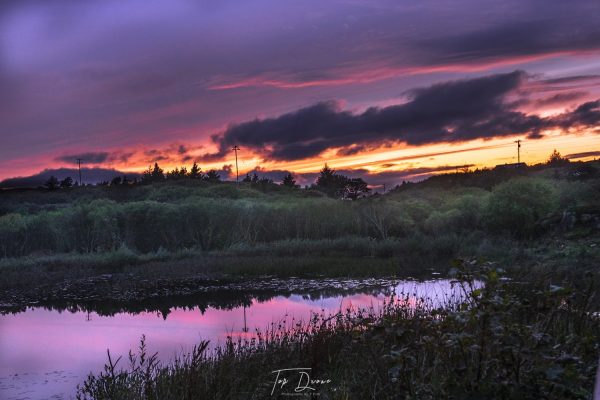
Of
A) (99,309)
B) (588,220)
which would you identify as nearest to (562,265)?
(588,220)

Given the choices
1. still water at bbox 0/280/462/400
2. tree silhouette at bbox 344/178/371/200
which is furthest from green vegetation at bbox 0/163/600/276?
tree silhouette at bbox 344/178/371/200

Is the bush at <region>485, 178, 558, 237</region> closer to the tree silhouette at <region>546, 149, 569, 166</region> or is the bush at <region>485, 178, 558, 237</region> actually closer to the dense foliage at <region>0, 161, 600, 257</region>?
the dense foliage at <region>0, 161, 600, 257</region>

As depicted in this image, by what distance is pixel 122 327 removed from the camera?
615 inches

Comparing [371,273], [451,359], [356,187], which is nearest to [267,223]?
[371,273]

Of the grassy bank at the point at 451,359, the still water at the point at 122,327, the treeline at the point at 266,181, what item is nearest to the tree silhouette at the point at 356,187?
the treeline at the point at 266,181

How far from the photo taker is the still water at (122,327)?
11.1 meters

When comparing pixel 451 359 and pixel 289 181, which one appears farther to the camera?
pixel 289 181

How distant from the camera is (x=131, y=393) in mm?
7387

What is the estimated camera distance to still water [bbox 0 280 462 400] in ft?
36.3

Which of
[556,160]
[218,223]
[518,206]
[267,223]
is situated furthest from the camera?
[556,160]

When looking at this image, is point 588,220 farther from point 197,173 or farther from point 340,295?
point 197,173

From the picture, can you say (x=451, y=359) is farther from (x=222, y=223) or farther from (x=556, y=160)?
(x=556, y=160)

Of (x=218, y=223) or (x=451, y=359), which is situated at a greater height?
(x=218, y=223)

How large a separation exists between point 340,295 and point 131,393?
11.7 m
